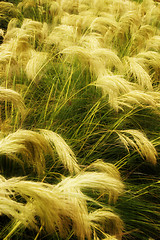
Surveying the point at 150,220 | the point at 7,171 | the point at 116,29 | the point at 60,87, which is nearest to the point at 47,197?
the point at 7,171

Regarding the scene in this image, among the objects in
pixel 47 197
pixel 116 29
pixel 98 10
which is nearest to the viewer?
pixel 47 197

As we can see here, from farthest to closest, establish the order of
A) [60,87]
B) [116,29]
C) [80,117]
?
[116,29] → [60,87] → [80,117]

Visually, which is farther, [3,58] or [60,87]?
[60,87]

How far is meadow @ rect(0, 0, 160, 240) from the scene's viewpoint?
998mm

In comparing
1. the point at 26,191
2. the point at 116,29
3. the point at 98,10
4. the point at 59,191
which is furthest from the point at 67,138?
the point at 98,10

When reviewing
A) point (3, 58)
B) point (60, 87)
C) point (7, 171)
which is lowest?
point (7, 171)

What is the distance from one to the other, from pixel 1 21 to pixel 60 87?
2.42 m

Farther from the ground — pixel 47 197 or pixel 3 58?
pixel 3 58

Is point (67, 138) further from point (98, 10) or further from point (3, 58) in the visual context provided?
point (98, 10)

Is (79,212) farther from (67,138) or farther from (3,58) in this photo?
(3,58)

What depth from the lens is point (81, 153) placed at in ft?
6.81

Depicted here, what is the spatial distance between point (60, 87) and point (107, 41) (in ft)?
3.57

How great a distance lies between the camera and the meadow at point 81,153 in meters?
1.00

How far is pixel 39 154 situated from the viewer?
1.29 meters
